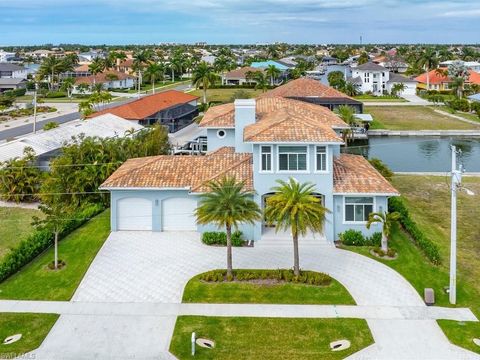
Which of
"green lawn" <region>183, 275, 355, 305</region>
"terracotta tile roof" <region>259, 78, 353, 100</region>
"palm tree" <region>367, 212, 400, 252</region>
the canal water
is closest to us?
"green lawn" <region>183, 275, 355, 305</region>

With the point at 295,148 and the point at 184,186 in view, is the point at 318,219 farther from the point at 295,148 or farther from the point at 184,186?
the point at 184,186

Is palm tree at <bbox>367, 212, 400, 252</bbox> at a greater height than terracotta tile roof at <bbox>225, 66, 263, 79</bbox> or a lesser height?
lesser

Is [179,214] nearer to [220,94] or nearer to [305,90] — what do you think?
[305,90]

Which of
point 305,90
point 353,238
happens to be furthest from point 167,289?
point 305,90

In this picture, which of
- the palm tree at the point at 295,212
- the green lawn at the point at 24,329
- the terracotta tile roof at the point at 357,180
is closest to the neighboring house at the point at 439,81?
the terracotta tile roof at the point at 357,180

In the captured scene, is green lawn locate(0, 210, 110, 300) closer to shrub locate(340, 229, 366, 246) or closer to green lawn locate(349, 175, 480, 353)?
shrub locate(340, 229, 366, 246)

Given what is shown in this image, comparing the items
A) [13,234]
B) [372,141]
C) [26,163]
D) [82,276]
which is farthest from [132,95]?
[82,276]

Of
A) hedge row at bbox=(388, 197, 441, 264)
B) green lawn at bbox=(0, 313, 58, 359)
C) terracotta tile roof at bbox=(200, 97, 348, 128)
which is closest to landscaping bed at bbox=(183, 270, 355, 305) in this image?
green lawn at bbox=(0, 313, 58, 359)
